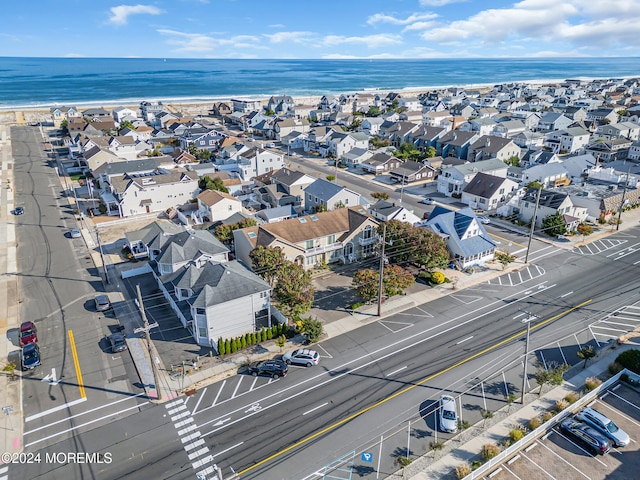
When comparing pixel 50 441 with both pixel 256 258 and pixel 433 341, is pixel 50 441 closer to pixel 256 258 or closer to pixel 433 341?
pixel 256 258

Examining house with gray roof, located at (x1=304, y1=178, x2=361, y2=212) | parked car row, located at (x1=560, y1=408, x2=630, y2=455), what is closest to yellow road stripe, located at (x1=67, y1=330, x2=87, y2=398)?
parked car row, located at (x1=560, y1=408, x2=630, y2=455)

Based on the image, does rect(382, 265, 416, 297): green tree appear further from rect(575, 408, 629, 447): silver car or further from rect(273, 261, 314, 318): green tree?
rect(575, 408, 629, 447): silver car

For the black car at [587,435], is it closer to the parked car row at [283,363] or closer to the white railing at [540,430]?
the white railing at [540,430]

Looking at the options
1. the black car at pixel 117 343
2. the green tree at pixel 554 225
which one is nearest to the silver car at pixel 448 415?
the black car at pixel 117 343

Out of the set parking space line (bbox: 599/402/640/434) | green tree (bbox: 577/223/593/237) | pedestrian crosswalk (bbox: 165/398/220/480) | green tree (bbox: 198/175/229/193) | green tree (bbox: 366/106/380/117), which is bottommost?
pedestrian crosswalk (bbox: 165/398/220/480)

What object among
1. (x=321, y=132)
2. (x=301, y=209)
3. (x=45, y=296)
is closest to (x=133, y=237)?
(x=45, y=296)

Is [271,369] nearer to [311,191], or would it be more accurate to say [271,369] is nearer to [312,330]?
[312,330]

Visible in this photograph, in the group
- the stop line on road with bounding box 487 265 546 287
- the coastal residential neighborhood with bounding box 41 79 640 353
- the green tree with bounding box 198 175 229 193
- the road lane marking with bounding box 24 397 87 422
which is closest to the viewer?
the road lane marking with bounding box 24 397 87 422
